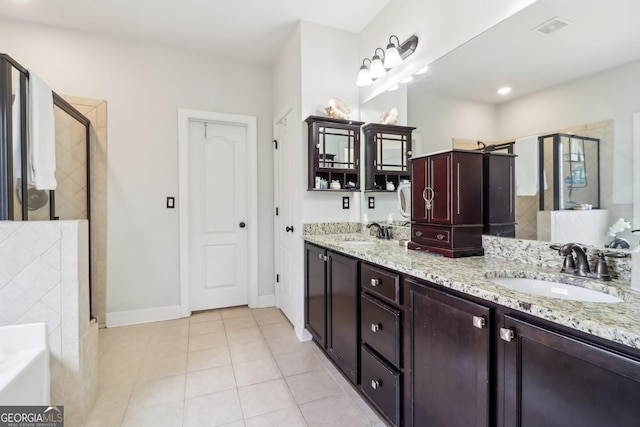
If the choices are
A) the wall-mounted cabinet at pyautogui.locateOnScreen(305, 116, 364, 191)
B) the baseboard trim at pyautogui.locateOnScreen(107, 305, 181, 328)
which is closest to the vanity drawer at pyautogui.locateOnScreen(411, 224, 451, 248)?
the wall-mounted cabinet at pyautogui.locateOnScreen(305, 116, 364, 191)

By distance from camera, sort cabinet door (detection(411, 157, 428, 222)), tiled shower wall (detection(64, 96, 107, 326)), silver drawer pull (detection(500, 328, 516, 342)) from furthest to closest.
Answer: tiled shower wall (detection(64, 96, 107, 326)) < cabinet door (detection(411, 157, 428, 222)) < silver drawer pull (detection(500, 328, 516, 342))

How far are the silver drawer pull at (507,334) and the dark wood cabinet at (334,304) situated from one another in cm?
86

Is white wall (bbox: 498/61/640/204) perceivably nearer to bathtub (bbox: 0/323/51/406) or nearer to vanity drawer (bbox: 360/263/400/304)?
vanity drawer (bbox: 360/263/400/304)

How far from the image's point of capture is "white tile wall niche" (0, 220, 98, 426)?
1459 mm

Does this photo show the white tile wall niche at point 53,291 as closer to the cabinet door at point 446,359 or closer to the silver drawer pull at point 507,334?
the cabinet door at point 446,359

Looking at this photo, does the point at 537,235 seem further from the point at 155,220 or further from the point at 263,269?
the point at 155,220

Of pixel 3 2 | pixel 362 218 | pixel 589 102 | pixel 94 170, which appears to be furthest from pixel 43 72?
pixel 589 102

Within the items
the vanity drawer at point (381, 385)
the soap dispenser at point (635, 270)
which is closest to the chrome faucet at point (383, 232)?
the vanity drawer at point (381, 385)

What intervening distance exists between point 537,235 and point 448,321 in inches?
24.8

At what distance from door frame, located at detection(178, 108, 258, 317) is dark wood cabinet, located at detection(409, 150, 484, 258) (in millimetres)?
2102

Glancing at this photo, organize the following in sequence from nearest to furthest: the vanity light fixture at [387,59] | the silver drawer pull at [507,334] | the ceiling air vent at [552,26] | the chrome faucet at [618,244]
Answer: the silver drawer pull at [507,334], the chrome faucet at [618,244], the ceiling air vent at [552,26], the vanity light fixture at [387,59]

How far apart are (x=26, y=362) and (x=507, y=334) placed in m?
1.94

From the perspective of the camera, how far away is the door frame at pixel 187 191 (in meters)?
2.98

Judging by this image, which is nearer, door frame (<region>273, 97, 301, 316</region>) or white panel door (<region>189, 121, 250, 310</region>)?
door frame (<region>273, 97, 301, 316</region>)
